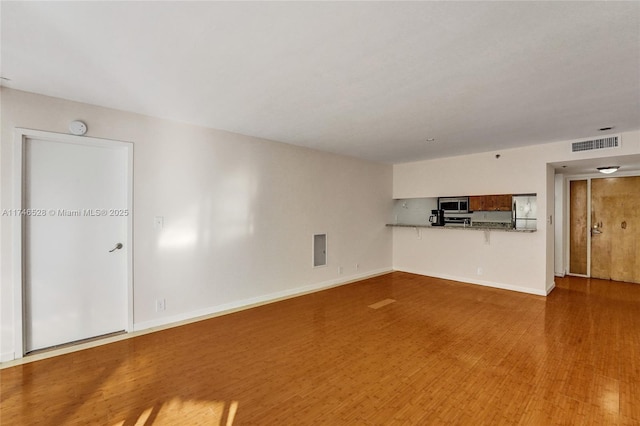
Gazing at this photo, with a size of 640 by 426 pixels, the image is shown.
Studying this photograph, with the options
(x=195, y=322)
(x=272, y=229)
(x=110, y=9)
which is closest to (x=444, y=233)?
(x=272, y=229)

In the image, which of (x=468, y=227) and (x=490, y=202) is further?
(x=468, y=227)

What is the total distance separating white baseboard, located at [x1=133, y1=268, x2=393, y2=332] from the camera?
3.53 meters

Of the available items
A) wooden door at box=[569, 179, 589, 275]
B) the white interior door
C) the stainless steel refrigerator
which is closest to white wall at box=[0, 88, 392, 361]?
the white interior door

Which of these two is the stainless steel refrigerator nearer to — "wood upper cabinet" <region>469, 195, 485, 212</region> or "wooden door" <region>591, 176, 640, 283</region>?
"wood upper cabinet" <region>469, 195, 485, 212</region>

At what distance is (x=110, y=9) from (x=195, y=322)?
10.9 ft

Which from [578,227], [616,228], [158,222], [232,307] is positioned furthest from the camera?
[578,227]

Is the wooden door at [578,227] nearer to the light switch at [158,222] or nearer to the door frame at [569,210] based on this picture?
the door frame at [569,210]

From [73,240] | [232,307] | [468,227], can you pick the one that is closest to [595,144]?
[468,227]

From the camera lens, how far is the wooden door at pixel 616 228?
570 centimetres

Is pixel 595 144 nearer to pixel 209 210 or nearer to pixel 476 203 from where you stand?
pixel 476 203

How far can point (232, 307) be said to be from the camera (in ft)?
13.8

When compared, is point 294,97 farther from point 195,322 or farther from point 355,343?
point 195,322

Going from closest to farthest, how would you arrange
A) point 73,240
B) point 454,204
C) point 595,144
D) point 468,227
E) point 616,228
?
point 73,240 < point 595,144 < point 468,227 < point 616,228 < point 454,204

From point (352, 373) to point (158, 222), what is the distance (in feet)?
9.33
